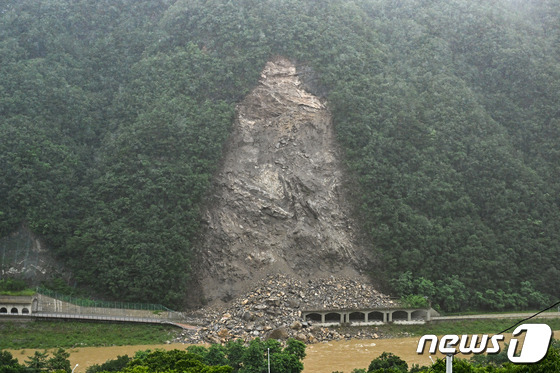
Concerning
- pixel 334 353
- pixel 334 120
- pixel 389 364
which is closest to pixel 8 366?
pixel 389 364

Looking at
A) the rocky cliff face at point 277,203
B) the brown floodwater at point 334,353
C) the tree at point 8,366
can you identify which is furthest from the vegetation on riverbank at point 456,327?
the tree at point 8,366

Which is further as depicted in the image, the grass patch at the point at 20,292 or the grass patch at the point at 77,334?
the grass patch at the point at 20,292

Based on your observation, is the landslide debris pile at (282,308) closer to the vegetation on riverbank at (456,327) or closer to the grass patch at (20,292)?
the vegetation on riverbank at (456,327)

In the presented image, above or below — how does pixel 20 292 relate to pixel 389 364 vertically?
above

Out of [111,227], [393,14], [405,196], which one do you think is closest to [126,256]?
[111,227]

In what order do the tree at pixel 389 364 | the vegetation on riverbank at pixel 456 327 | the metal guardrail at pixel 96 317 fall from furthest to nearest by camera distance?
the vegetation on riverbank at pixel 456 327 → the metal guardrail at pixel 96 317 → the tree at pixel 389 364

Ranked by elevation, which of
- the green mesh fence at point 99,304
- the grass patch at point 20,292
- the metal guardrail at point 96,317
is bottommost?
the metal guardrail at point 96,317

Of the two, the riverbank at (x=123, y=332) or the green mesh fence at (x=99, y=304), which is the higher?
the green mesh fence at (x=99, y=304)

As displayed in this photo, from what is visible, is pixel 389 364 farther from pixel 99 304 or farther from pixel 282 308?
pixel 99 304
